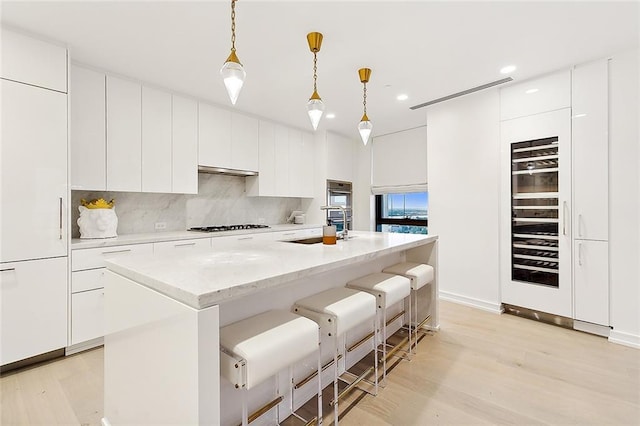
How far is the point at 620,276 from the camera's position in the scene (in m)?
2.56

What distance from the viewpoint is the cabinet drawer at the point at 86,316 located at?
2381 millimetres

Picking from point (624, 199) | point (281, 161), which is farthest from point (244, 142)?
point (624, 199)

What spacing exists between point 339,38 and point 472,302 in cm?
311

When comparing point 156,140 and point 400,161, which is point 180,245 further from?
point 400,161

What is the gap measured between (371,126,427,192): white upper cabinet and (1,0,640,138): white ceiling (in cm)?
157

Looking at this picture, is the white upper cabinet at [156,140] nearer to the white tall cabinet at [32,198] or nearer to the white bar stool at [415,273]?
the white tall cabinet at [32,198]

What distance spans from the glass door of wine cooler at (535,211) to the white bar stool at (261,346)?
2.80 meters

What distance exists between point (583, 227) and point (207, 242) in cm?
372

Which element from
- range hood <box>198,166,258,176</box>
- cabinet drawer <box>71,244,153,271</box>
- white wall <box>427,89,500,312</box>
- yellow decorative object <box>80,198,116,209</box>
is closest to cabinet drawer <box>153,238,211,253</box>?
cabinet drawer <box>71,244,153,271</box>

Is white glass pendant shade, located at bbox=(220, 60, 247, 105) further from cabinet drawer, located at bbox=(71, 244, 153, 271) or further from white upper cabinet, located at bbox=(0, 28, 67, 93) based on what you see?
cabinet drawer, located at bbox=(71, 244, 153, 271)

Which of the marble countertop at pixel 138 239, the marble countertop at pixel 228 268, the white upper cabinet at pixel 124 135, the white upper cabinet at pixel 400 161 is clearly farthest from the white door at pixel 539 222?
the white upper cabinet at pixel 124 135

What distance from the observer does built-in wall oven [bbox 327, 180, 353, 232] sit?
199 inches

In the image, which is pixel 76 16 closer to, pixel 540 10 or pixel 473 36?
pixel 473 36

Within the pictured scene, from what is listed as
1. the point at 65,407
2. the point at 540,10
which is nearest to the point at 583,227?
the point at 540,10
